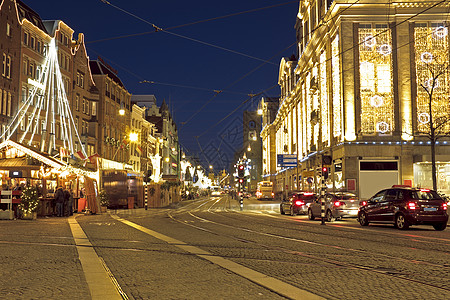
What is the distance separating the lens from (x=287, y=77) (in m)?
86.4

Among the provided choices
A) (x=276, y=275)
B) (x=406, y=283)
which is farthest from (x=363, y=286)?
(x=276, y=275)

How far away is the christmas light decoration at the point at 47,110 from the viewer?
142 feet

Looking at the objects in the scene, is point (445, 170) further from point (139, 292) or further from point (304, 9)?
point (139, 292)

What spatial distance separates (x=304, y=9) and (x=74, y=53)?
88.1ft

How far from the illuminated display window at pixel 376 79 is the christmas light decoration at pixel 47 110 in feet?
80.9

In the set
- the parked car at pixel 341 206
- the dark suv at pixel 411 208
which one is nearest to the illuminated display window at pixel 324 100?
the parked car at pixel 341 206

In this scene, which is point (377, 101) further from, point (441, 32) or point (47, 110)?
point (47, 110)

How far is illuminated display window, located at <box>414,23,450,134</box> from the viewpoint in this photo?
43719 millimetres

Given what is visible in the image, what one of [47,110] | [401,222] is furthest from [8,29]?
[401,222]

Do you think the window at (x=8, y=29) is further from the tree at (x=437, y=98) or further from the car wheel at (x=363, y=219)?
the tree at (x=437, y=98)

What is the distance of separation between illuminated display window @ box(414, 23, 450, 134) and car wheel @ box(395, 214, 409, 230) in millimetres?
25067

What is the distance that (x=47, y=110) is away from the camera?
149 feet

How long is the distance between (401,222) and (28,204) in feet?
56.5

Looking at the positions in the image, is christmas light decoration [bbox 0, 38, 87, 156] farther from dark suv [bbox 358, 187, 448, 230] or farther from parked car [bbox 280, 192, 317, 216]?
dark suv [bbox 358, 187, 448, 230]
